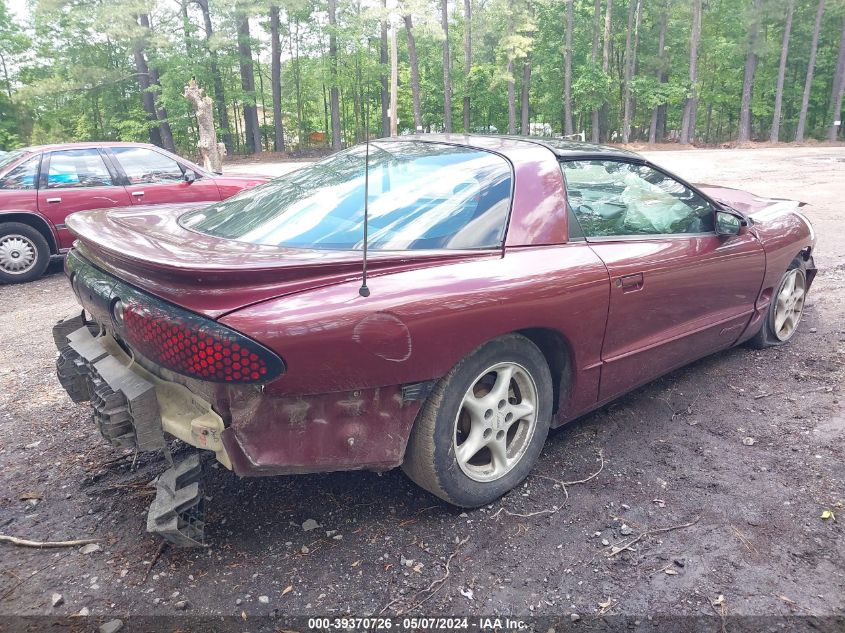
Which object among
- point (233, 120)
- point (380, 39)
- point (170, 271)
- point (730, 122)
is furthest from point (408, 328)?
point (730, 122)

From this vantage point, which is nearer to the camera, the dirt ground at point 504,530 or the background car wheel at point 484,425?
the dirt ground at point 504,530

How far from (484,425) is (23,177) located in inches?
279

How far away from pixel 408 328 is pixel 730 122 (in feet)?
188

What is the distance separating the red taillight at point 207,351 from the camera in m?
1.87

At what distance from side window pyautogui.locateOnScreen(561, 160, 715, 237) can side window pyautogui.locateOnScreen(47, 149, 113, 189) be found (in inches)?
254

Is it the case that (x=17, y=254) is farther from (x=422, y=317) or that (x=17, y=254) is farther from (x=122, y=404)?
(x=422, y=317)

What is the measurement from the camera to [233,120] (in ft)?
137

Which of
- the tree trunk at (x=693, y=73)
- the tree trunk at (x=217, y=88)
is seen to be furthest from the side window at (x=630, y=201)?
the tree trunk at (x=693, y=73)

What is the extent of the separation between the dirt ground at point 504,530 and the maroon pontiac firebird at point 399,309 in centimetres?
23

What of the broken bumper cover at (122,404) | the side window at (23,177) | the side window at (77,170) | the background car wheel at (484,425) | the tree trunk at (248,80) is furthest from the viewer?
the tree trunk at (248,80)

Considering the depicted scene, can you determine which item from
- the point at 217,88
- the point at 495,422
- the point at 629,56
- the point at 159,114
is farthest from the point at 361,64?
the point at 495,422

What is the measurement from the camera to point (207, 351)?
187cm

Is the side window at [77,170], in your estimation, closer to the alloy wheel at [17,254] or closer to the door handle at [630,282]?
the alloy wheel at [17,254]

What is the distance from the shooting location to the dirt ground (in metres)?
2.02
